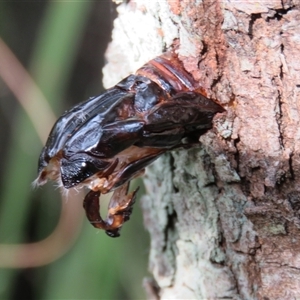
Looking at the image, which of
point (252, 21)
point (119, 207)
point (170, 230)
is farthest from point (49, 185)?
point (252, 21)

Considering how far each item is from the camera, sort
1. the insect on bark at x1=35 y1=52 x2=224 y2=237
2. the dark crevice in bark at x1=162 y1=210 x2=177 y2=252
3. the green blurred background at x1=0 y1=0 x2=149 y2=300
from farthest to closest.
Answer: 1. the green blurred background at x1=0 y1=0 x2=149 y2=300
2. the dark crevice in bark at x1=162 y1=210 x2=177 y2=252
3. the insect on bark at x1=35 y1=52 x2=224 y2=237

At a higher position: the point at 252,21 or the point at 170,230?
the point at 252,21

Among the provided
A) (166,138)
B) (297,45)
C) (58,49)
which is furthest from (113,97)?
(58,49)

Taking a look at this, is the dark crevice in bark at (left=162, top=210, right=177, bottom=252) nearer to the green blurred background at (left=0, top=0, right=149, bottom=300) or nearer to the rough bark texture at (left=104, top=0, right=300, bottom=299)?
the rough bark texture at (left=104, top=0, right=300, bottom=299)

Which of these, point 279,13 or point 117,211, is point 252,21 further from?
point 117,211

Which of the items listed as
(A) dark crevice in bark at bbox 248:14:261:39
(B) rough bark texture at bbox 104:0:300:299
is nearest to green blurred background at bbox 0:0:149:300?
(B) rough bark texture at bbox 104:0:300:299

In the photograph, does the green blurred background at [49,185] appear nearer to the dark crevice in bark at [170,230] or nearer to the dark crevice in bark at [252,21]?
the dark crevice in bark at [170,230]
